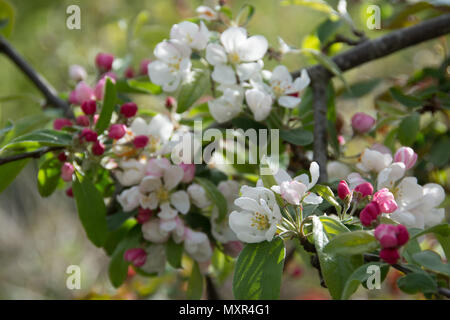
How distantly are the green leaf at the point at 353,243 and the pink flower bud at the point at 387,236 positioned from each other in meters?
0.02

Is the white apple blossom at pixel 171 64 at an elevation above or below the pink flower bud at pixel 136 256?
above

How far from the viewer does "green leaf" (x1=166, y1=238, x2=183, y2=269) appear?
98 centimetres

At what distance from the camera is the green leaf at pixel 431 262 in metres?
0.64

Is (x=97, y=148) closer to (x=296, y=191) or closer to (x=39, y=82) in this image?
(x=296, y=191)

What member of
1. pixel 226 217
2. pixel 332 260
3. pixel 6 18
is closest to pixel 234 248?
pixel 226 217

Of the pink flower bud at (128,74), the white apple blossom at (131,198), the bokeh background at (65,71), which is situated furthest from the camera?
the bokeh background at (65,71)

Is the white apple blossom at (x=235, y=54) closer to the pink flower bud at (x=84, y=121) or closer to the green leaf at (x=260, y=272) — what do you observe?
the pink flower bud at (x=84, y=121)

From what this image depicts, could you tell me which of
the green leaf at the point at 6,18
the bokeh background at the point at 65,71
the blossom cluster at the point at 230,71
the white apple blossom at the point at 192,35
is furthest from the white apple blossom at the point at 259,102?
the bokeh background at the point at 65,71

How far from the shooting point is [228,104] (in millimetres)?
961

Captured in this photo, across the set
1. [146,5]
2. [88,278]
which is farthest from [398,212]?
[146,5]

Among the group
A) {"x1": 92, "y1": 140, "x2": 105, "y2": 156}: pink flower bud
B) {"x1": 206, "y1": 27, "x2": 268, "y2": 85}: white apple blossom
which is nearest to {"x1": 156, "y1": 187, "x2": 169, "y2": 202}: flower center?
{"x1": 92, "y1": 140, "x2": 105, "y2": 156}: pink flower bud

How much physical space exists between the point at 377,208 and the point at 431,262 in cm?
10

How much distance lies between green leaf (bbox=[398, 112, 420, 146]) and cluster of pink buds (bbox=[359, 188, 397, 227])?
0.43 meters
